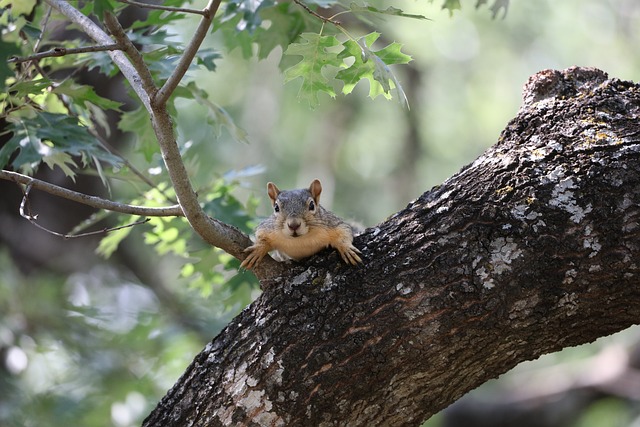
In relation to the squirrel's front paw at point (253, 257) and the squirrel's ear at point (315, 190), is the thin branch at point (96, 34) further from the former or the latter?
the squirrel's ear at point (315, 190)

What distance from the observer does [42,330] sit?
5.86 meters

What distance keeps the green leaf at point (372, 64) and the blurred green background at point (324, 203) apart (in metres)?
0.77

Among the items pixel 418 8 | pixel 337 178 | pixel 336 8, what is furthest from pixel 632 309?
pixel 337 178

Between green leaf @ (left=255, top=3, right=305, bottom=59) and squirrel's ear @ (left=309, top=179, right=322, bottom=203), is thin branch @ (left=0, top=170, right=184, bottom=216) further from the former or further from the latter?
green leaf @ (left=255, top=3, right=305, bottom=59)

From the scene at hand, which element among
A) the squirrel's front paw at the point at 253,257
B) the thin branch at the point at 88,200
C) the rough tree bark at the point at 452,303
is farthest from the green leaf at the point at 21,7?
the rough tree bark at the point at 452,303

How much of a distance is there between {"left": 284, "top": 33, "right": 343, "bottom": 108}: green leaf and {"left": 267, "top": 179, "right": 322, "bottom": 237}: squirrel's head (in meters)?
0.49

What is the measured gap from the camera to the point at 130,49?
2.18 metres

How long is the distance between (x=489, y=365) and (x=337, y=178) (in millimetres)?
6909

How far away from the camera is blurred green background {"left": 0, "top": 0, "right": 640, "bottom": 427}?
5.77 metres

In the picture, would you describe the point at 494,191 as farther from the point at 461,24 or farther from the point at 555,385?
the point at 461,24

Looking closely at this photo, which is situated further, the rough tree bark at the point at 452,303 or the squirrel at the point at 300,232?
the squirrel at the point at 300,232

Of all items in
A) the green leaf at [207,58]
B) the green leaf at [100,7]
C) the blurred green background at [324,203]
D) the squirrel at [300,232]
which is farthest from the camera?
the blurred green background at [324,203]

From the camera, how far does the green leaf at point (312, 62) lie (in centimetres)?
251

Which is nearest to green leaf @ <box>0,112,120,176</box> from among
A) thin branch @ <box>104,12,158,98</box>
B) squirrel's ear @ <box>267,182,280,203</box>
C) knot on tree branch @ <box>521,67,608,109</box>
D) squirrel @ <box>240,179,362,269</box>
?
thin branch @ <box>104,12,158,98</box>
